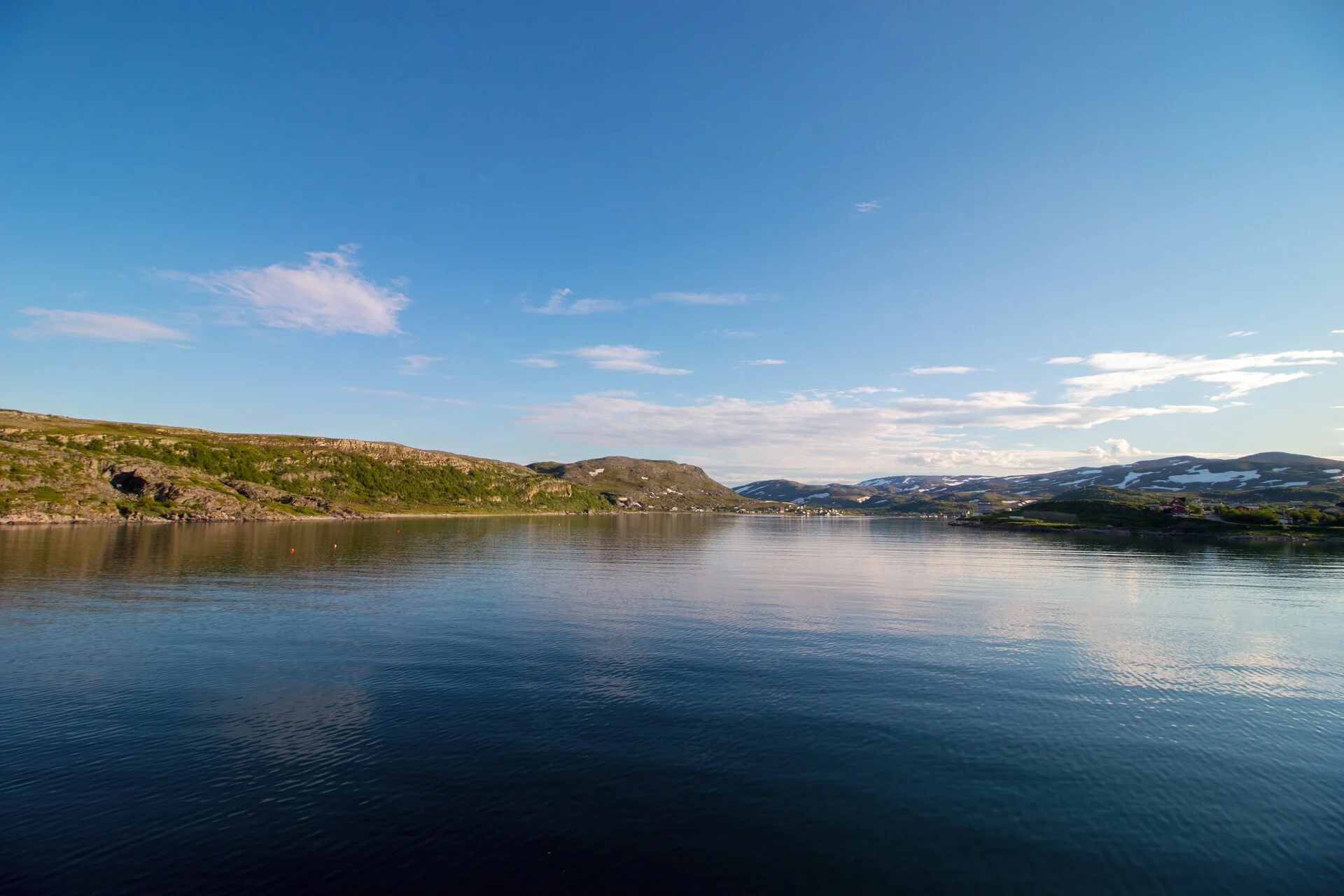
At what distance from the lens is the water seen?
19.2 metres

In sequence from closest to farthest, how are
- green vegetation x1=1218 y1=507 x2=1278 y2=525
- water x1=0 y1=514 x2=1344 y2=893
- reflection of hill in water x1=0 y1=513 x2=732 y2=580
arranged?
water x1=0 y1=514 x2=1344 y2=893
reflection of hill in water x1=0 y1=513 x2=732 y2=580
green vegetation x1=1218 y1=507 x2=1278 y2=525

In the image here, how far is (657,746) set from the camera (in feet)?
88.7

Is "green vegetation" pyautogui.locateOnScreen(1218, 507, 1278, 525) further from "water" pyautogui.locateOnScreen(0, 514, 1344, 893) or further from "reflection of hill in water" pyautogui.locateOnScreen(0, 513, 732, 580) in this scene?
"reflection of hill in water" pyautogui.locateOnScreen(0, 513, 732, 580)

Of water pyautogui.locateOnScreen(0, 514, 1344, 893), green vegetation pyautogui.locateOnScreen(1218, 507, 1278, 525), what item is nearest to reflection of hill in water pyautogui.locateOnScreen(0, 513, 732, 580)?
water pyautogui.locateOnScreen(0, 514, 1344, 893)

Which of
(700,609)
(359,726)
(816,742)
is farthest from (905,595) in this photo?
(359,726)

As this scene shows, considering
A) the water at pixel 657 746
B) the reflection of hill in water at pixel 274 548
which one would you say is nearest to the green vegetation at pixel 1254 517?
the water at pixel 657 746

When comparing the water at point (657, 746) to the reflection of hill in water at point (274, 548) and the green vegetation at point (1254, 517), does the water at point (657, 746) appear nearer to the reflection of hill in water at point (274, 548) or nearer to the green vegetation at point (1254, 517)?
the reflection of hill in water at point (274, 548)

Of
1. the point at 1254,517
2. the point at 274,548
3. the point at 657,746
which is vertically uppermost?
the point at 1254,517

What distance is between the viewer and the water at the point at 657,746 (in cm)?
1916

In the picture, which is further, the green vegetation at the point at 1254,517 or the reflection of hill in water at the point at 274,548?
the green vegetation at the point at 1254,517

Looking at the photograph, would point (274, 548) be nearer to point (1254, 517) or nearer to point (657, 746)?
point (657, 746)

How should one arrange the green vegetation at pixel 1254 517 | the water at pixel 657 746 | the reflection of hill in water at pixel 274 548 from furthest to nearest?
the green vegetation at pixel 1254 517 < the reflection of hill in water at pixel 274 548 < the water at pixel 657 746

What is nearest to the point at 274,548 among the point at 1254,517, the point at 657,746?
the point at 657,746

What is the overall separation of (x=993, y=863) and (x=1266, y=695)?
31.6 m
